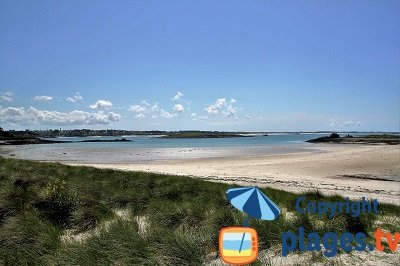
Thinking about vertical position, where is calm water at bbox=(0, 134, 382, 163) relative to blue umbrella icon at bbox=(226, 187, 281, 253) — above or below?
below

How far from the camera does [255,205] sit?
5562 mm

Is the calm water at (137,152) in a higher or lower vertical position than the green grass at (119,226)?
lower

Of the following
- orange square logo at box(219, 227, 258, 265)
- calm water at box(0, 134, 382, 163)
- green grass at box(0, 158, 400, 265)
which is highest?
orange square logo at box(219, 227, 258, 265)

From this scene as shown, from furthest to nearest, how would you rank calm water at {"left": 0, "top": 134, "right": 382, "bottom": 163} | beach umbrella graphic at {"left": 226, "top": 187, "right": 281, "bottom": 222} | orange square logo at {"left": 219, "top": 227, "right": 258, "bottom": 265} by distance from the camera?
calm water at {"left": 0, "top": 134, "right": 382, "bottom": 163} < beach umbrella graphic at {"left": 226, "top": 187, "right": 281, "bottom": 222} < orange square logo at {"left": 219, "top": 227, "right": 258, "bottom": 265}

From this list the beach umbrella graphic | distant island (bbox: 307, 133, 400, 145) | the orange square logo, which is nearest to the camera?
the orange square logo

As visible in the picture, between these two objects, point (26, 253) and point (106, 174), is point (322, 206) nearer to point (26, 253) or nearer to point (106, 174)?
point (26, 253)

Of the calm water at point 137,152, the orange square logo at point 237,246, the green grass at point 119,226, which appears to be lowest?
the calm water at point 137,152

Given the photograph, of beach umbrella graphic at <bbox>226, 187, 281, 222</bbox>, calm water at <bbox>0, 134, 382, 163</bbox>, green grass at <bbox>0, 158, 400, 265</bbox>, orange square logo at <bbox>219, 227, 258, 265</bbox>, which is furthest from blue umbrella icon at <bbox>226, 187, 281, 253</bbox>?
calm water at <bbox>0, 134, 382, 163</bbox>

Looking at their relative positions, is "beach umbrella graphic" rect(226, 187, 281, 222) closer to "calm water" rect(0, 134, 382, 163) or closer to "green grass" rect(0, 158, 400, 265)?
"green grass" rect(0, 158, 400, 265)

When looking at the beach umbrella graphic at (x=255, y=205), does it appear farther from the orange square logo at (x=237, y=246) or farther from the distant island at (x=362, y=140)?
the distant island at (x=362, y=140)

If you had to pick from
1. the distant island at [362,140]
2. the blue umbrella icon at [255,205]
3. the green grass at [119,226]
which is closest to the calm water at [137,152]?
the distant island at [362,140]

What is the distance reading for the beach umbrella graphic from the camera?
17.8 ft

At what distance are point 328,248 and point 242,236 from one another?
310cm

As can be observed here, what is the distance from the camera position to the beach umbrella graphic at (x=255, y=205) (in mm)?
5430
